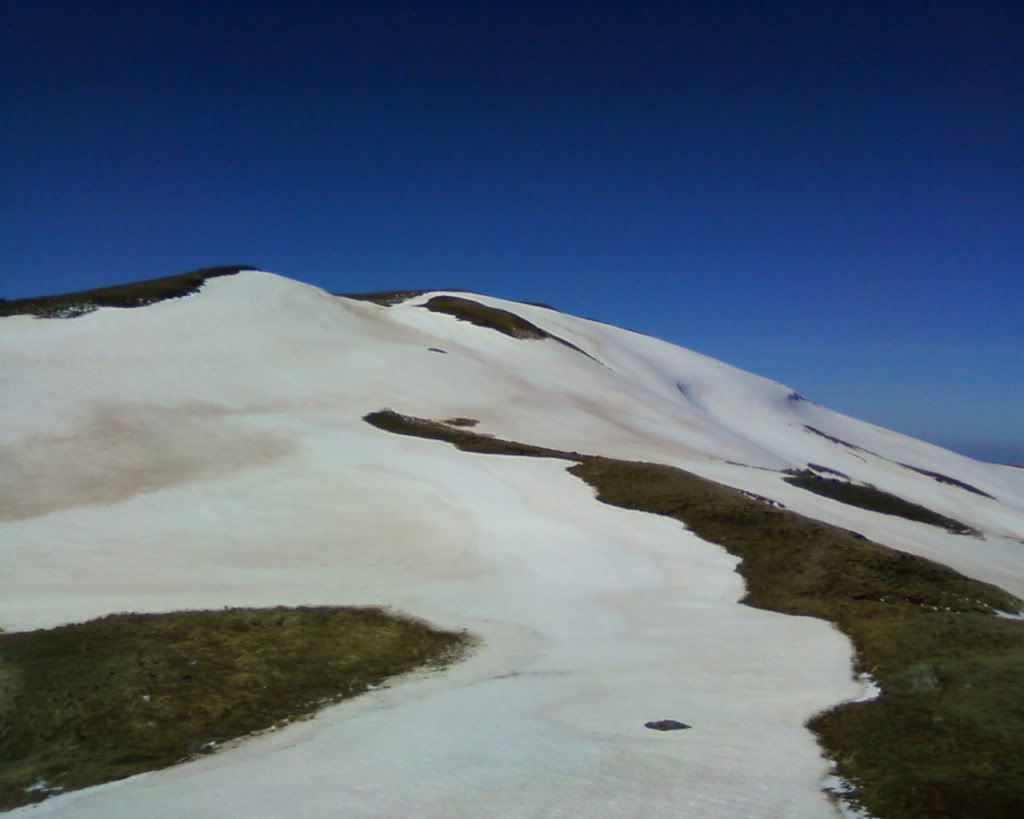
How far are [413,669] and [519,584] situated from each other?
27.1ft

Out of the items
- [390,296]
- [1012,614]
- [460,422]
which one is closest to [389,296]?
[390,296]

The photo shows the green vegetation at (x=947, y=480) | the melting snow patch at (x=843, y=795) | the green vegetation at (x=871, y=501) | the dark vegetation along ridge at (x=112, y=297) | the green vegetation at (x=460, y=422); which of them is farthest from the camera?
the green vegetation at (x=947, y=480)

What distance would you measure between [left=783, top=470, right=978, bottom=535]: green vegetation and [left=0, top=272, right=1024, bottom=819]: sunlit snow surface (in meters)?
3.73

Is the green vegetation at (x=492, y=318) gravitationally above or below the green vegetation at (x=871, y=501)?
above

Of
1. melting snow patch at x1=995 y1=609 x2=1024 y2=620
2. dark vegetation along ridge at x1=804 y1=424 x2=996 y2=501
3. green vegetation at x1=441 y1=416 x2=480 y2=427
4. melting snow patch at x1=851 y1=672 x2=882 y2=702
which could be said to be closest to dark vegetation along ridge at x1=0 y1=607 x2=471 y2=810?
melting snow patch at x1=851 y1=672 x2=882 y2=702

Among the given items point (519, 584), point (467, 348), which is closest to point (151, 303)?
point (467, 348)

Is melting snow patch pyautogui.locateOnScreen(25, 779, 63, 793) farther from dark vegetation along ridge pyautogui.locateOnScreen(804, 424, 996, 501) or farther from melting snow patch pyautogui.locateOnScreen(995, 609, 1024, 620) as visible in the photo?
dark vegetation along ridge pyautogui.locateOnScreen(804, 424, 996, 501)

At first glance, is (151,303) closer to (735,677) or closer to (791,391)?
(735,677)

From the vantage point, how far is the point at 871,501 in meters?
57.7

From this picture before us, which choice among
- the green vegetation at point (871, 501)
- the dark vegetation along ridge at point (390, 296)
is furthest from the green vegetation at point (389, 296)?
the green vegetation at point (871, 501)

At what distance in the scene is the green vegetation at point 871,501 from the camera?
177 ft

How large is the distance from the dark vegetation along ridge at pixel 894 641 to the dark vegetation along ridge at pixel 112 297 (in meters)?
46.3

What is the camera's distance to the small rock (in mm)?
15680

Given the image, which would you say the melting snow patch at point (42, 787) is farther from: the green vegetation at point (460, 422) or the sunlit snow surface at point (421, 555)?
the green vegetation at point (460, 422)
